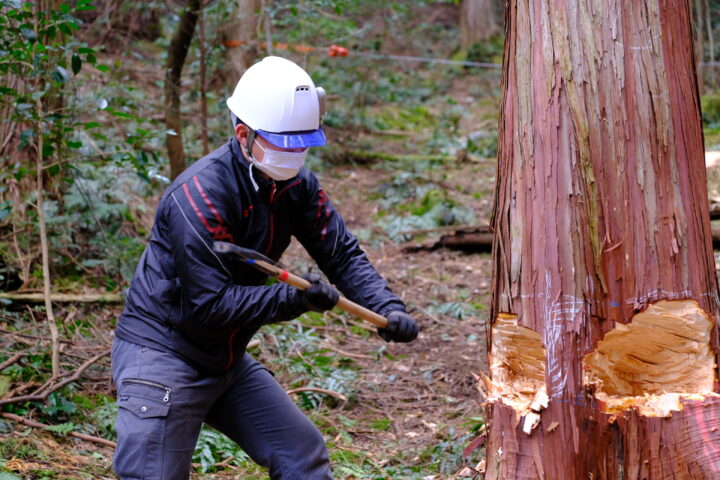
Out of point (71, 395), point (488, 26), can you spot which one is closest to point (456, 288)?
point (71, 395)

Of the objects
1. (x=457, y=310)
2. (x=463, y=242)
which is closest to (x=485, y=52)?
(x=463, y=242)

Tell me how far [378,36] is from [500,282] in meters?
12.7

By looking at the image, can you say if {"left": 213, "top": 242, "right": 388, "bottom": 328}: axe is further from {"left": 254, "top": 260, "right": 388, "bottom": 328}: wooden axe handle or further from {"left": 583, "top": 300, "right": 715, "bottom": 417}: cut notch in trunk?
{"left": 583, "top": 300, "right": 715, "bottom": 417}: cut notch in trunk

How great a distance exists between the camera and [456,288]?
720 cm

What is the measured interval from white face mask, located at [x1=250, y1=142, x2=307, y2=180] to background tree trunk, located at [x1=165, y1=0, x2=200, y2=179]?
4412mm

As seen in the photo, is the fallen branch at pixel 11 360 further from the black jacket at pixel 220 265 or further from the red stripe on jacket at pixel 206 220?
the red stripe on jacket at pixel 206 220

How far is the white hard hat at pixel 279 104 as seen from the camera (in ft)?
9.21

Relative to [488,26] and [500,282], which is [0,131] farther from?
[488,26]

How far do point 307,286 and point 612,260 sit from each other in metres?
1.18

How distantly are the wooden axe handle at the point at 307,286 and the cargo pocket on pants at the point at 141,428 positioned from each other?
668 millimetres

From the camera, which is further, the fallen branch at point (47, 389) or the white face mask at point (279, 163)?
the fallen branch at point (47, 389)

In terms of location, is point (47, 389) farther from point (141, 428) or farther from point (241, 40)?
point (241, 40)

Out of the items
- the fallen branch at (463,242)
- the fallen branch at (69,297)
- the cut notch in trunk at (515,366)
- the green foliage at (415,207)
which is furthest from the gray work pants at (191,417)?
the green foliage at (415,207)

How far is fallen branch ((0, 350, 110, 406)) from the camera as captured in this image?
3.96 metres
